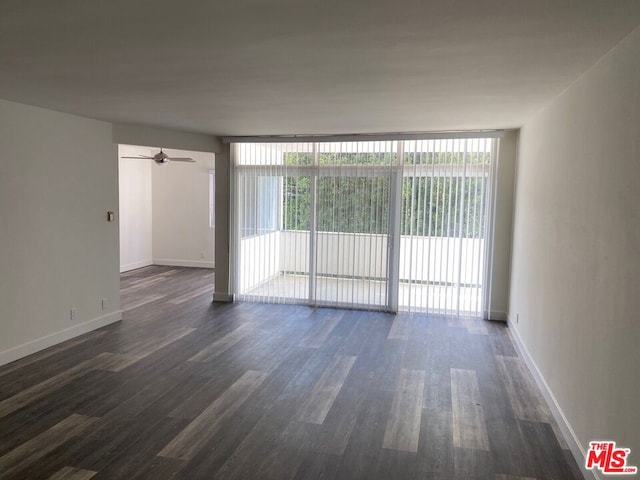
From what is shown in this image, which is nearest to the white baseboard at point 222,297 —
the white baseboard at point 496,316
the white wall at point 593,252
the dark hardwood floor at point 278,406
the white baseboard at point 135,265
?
the dark hardwood floor at point 278,406

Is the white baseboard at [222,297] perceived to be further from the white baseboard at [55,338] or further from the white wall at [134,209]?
the white wall at [134,209]

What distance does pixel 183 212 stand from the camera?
405 inches

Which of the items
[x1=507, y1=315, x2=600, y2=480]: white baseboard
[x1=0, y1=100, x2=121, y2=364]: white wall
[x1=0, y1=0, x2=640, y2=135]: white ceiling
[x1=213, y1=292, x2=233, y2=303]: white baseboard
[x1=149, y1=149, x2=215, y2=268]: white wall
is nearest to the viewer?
[x1=0, y1=0, x2=640, y2=135]: white ceiling

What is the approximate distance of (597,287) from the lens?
2.65 meters

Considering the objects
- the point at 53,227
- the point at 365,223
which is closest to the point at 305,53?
the point at 53,227

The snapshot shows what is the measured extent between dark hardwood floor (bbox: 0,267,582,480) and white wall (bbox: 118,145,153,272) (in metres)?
4.29

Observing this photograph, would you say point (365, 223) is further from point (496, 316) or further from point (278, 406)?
point (278, 406)

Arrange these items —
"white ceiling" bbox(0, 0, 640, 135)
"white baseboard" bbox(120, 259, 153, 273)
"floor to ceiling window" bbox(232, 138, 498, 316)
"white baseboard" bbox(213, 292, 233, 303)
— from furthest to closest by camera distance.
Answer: "white baseboard" bbox(120, 259, 153, 273)
"white baseboard" bbox(213, 292, 233, 303)
"floor to ceiling window" bbox(232, 138, 498, 316)
"white ceiling" bbox(0, 0, 640, 135)

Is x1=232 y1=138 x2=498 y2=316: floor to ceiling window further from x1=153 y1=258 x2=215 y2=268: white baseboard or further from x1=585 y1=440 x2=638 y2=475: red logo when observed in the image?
x1=585 y1=440 x2=638 y2=475: red logo

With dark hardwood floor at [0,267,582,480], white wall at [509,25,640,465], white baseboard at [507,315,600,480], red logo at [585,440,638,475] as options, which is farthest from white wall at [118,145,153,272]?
red logo at [585,440,638,475]

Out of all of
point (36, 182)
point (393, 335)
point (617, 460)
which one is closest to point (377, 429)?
point (617, 460)

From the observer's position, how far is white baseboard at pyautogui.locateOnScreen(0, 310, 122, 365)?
445 centimetres

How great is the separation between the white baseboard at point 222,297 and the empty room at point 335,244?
0.03 metres

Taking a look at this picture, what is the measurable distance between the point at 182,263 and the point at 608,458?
9.16 m
